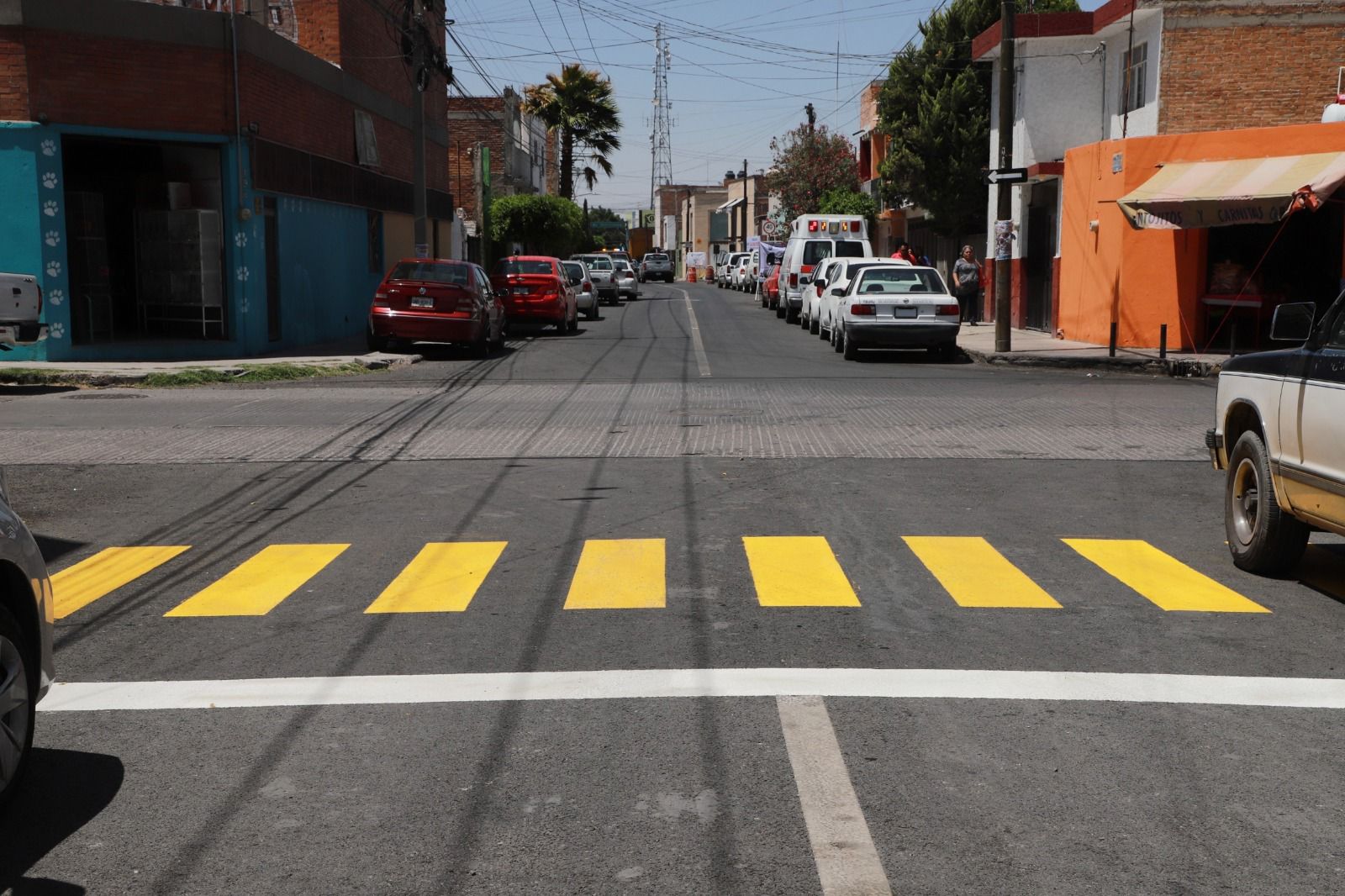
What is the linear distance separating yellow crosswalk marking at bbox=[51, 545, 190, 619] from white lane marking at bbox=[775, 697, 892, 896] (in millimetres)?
4088

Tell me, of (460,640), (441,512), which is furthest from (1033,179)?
(460,640)

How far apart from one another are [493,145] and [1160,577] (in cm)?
6425

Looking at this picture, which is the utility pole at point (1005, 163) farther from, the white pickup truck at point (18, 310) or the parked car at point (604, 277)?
the parked car at point (604, 277)

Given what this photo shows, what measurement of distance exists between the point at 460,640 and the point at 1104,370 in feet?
59.3

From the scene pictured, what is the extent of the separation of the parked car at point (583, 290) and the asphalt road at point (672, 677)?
25118mm

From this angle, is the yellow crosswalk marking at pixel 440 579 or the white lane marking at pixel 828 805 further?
the yellow crosswalk marking at pixel 440 579

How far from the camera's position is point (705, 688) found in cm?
583

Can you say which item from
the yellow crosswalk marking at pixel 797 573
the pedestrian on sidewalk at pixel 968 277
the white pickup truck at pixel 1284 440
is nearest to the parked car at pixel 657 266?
the pedestrian on sidewalk at pixel 968 277

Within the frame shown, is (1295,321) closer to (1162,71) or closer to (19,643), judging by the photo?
(19,643)

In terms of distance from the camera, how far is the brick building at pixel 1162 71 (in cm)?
2577

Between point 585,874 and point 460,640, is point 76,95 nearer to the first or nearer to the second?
point 460,640

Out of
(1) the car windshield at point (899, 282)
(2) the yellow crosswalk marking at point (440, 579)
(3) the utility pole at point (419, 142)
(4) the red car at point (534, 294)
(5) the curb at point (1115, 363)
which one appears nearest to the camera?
(2) the yellow crosswalk marking at point (440, 579)

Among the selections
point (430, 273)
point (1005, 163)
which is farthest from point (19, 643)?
point (1005, 163)

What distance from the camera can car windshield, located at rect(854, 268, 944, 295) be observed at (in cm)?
2452
